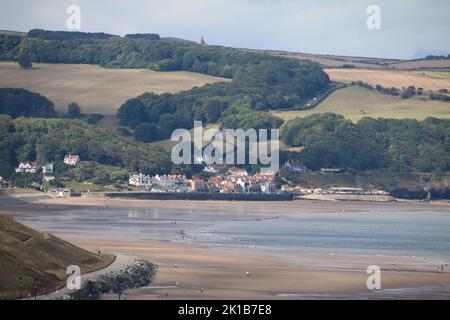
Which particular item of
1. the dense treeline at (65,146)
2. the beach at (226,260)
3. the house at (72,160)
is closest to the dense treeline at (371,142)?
the dense treeline at (65,146)

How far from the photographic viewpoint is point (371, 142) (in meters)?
192

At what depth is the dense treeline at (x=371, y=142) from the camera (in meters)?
186

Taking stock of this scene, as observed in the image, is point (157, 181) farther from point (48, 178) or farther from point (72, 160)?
point (48, 178)

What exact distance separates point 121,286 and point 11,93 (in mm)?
146004

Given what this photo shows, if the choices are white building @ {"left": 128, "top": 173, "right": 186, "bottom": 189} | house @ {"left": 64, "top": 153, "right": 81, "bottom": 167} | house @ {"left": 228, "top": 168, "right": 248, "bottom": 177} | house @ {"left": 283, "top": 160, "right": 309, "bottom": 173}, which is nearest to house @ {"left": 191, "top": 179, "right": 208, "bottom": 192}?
white building @ {"left": 128, "top": 173, "right": 186, "bottom": 189}

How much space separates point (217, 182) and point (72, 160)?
19.7 metres

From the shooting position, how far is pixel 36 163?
161875mm

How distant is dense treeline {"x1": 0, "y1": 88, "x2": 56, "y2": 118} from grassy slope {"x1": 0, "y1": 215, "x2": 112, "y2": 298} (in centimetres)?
13048

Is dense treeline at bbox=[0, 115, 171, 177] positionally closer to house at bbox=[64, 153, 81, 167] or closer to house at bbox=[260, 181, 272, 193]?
house at bbox=[64, 153, 81, 167]

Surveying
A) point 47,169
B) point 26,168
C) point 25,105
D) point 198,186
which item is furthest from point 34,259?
point 25,105

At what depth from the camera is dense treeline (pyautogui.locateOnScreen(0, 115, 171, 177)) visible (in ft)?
535
